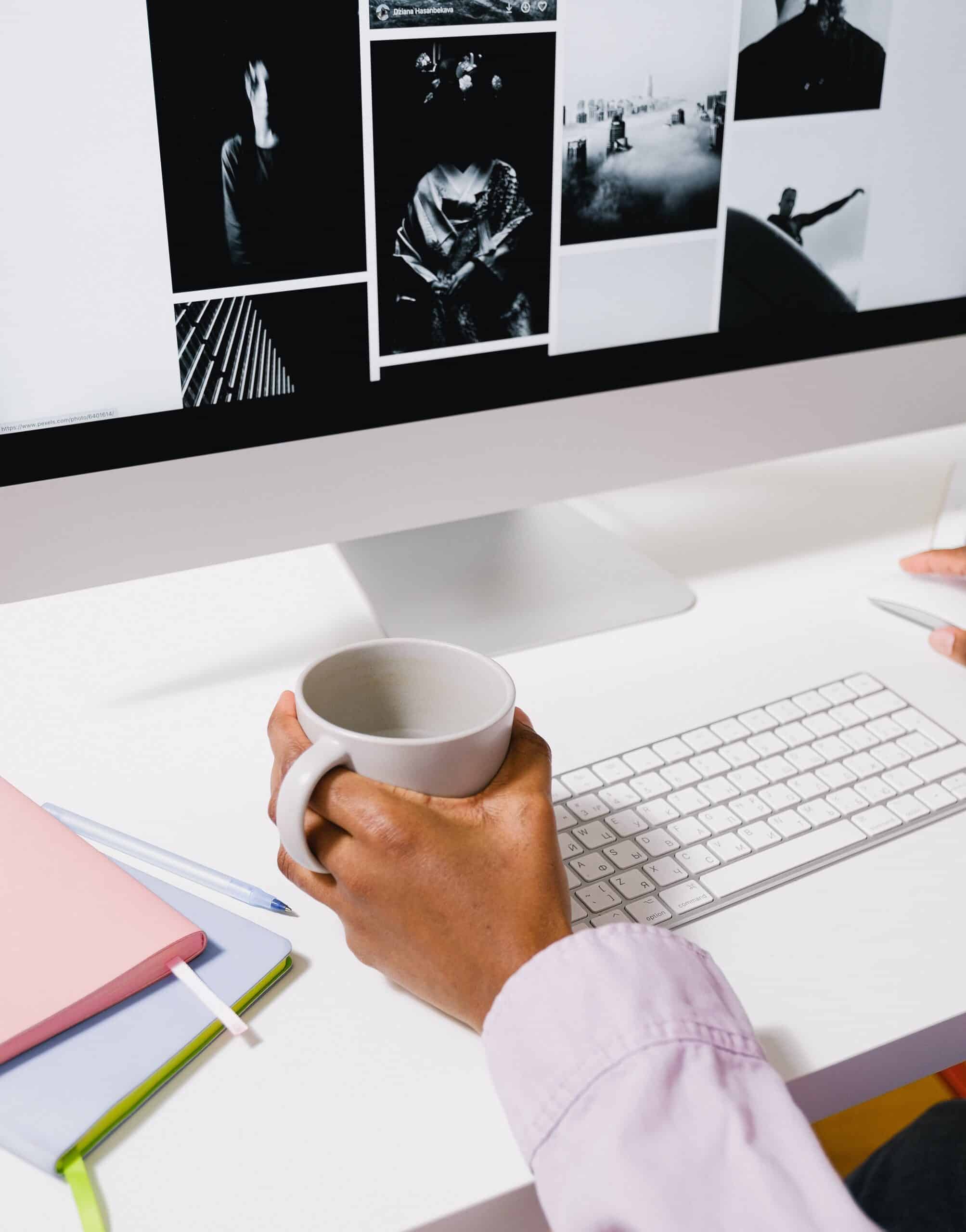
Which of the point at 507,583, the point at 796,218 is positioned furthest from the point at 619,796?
the point at 796,218

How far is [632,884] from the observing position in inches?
17.6

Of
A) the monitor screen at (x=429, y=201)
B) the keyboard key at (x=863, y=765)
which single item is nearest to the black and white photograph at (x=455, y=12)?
the monitor screen at (x=429, y=201)

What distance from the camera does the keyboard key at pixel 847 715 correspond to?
1.80ft

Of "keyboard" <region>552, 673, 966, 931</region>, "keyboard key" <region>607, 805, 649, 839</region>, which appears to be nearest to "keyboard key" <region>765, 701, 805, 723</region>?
"keyboard" <region>552, 673, 966, 931</region>

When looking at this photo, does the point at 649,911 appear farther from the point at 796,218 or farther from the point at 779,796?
the point at 796,218

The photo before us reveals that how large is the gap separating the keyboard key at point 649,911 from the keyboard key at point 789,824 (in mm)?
72

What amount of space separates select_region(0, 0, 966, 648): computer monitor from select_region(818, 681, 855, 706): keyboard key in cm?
14

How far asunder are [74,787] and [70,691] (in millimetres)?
104

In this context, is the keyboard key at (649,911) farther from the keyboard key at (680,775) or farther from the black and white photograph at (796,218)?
the black and white photograph at (796,218)

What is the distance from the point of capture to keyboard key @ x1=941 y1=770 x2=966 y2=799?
506 mm

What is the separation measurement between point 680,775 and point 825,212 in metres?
0.33

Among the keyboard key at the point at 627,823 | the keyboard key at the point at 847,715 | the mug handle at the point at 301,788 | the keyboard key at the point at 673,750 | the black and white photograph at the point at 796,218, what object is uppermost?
the black and white photograph at the point at 796,218

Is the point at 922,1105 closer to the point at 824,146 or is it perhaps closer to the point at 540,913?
the point at 540,913

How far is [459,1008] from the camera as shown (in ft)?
1.26
